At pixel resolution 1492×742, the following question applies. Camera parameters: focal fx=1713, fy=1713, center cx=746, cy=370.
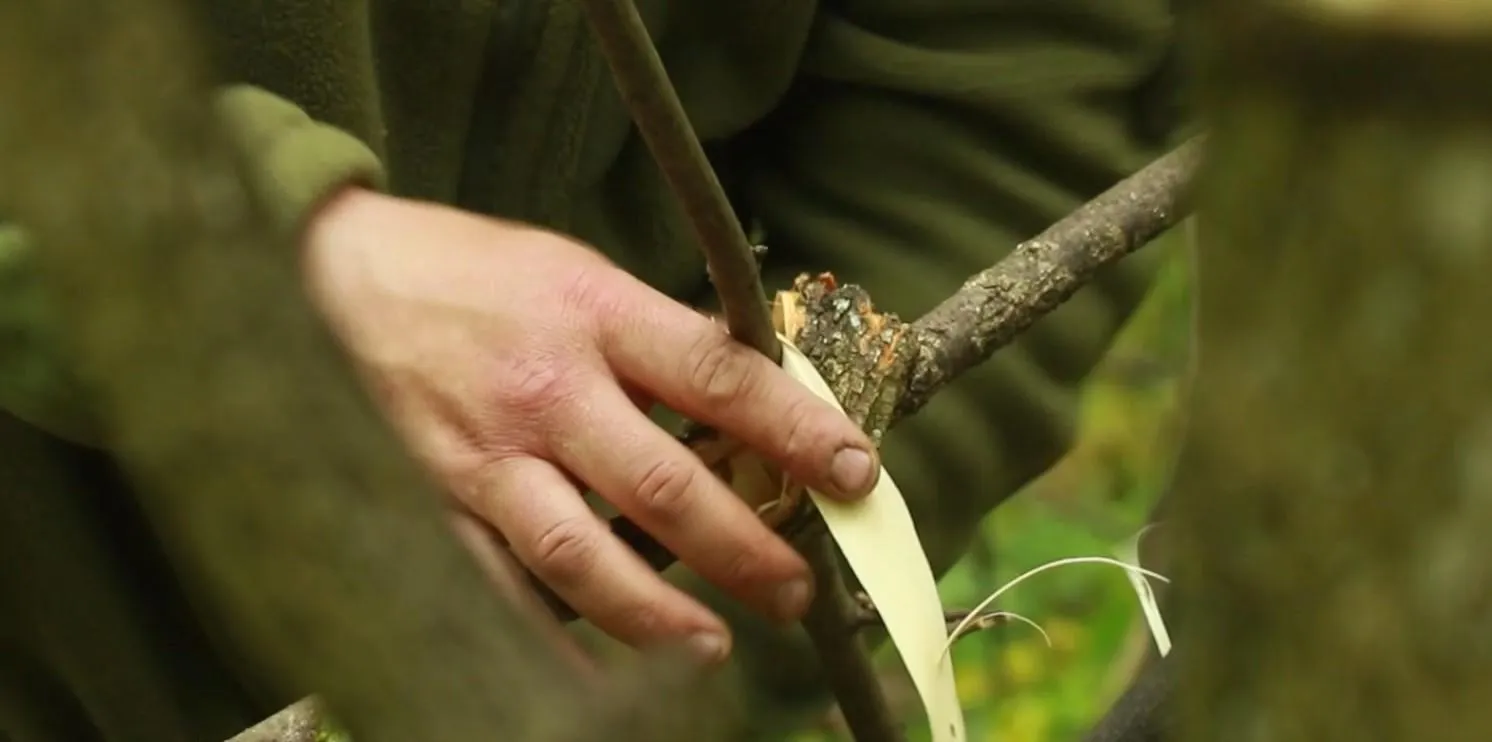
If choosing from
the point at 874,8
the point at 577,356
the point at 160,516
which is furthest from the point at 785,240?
the point at 160,516

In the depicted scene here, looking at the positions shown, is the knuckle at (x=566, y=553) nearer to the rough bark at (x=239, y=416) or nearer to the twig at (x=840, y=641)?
the twig at (x=840, y=641)

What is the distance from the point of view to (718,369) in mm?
418

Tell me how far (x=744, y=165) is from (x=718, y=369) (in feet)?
1.09

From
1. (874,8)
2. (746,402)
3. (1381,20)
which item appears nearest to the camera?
(1381,20)

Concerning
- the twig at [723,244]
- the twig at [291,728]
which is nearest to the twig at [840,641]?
the twig at [723,244]

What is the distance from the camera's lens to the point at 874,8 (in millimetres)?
687

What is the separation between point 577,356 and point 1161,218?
0.52ft

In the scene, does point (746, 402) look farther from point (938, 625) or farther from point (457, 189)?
point (457, 189)

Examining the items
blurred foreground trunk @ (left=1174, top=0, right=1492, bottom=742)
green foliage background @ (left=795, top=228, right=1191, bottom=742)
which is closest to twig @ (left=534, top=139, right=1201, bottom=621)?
blurred foreground trunk @ (left=1174, top=0, right=1492, bottom=742)

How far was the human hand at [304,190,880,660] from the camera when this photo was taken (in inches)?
16.4

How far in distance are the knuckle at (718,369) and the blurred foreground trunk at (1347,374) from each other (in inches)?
11.6

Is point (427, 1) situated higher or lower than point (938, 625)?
higher

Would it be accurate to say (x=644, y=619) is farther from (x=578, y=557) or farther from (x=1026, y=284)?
(x=1026, y=284)

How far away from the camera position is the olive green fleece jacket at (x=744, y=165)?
57 cm
